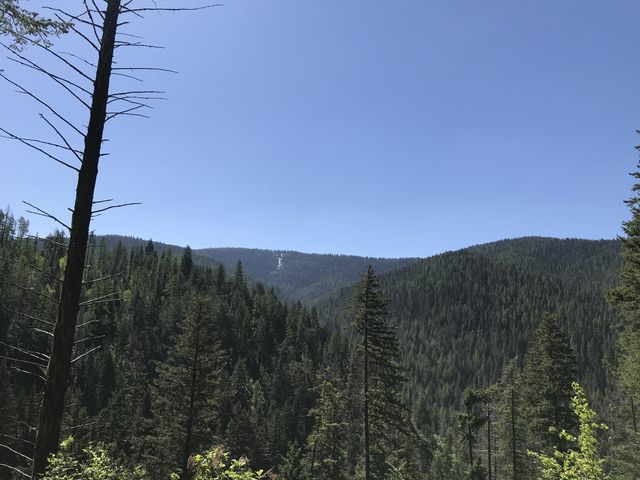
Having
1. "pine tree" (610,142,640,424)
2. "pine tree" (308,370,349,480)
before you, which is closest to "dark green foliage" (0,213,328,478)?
"pine tree" (308,370,349,480)

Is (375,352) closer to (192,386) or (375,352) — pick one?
(375,352)

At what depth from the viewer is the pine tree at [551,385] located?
26.7 metres

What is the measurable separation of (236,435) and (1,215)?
148m

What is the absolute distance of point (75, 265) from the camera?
5.25 meters

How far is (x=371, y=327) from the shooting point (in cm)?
2316

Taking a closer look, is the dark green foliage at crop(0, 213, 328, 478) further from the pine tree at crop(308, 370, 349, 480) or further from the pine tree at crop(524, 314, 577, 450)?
the pine tree at crop(524, 314, 577, 450)

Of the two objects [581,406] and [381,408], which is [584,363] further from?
[581,406]

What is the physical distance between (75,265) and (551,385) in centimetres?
2827

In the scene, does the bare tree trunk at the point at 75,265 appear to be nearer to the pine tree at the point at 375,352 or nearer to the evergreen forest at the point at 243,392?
the evergreen forest at the point at 243,392

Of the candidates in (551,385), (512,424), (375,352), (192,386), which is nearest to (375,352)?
(375,352)

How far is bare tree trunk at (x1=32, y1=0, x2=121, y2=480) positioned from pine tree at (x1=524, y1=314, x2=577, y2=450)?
27.7m

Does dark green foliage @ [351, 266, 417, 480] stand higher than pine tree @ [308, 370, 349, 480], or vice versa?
dark green foliage @ [351, 266, 417, 480]

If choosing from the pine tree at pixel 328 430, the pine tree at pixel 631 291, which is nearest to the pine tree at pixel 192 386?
the pine tree at pixel 328 430

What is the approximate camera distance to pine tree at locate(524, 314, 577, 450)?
26.7 m
